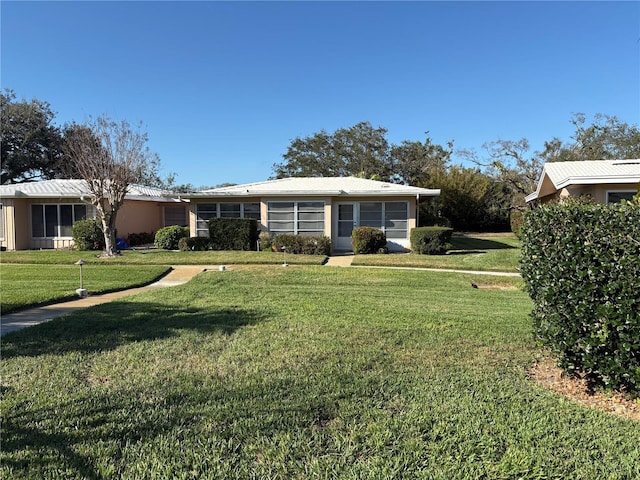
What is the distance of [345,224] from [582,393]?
50.2 ft

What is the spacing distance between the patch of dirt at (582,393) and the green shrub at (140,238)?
2095 cm

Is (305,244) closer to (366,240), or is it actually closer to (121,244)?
(366,240)

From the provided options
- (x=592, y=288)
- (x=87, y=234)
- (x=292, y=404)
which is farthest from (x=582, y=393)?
(x=87, y=234)

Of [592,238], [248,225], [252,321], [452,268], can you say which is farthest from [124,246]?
[592,238]

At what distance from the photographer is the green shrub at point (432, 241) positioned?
16828mm

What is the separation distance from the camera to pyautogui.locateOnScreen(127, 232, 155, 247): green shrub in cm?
2189

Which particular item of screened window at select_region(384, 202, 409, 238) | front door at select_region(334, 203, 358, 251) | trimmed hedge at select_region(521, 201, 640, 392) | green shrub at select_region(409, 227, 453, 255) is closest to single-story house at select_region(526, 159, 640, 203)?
green shrub at select_region(409, 227, 453, 255)

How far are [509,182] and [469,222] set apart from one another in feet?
17.5

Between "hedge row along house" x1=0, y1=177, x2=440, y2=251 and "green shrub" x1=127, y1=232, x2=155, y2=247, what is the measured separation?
211 centimetres

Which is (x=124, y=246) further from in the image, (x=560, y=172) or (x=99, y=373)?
(x=560, y=172)

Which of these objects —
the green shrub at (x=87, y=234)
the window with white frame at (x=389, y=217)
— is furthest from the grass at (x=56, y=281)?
the window with white frame at (x=389, y=217)

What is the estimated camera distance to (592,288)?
3.61 metres

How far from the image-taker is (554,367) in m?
4.59

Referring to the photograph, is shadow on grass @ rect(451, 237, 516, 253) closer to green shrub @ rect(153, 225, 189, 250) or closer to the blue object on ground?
green shrub @ rect(153, 225, 189, 250)
